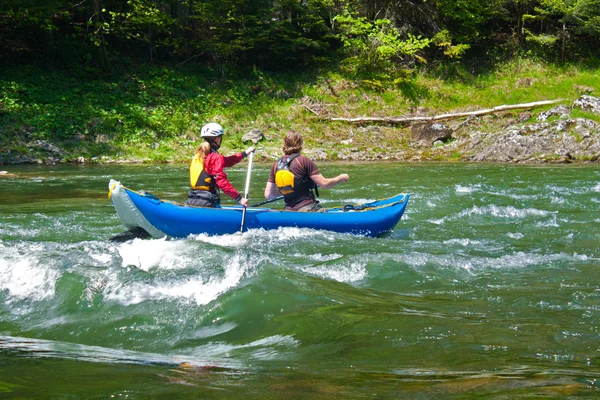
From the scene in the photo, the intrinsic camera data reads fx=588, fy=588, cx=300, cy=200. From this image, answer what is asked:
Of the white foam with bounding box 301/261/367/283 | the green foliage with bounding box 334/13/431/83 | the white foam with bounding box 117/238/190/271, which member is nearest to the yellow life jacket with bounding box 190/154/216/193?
the white foam with bounding box 117/238/190/271

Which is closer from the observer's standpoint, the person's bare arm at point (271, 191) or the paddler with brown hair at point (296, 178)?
the paddler with brown hair at point (296, 178)

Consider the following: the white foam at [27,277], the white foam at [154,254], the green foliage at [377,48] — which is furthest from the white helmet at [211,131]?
the green foliage at [377,48]

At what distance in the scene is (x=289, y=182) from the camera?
A: 7285 millimetres

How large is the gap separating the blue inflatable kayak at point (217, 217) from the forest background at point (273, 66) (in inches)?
444

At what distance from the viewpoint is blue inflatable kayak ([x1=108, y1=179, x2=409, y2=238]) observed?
688cm

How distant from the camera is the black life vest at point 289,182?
284 inches

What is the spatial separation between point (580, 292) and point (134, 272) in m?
3.38

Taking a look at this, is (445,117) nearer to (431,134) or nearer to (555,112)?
(431,134)

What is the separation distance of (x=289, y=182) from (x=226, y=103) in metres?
15.1

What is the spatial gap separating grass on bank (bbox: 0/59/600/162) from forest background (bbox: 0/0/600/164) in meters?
0.06

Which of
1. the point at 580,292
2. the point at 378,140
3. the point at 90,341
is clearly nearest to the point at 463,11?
the point at 378,140

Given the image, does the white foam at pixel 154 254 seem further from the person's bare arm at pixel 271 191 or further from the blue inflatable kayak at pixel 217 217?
the person's bare arm at pixel 271 191

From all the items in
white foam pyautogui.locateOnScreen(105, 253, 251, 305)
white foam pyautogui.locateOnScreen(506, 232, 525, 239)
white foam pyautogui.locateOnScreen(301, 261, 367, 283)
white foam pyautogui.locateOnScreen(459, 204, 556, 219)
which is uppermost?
white foam pyautogui.locateOnScreen(105, 253, 251, 305)

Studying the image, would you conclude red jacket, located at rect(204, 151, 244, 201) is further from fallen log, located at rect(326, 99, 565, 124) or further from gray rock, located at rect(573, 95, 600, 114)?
gray rock, located at rect(573, 95, 600, 114)
